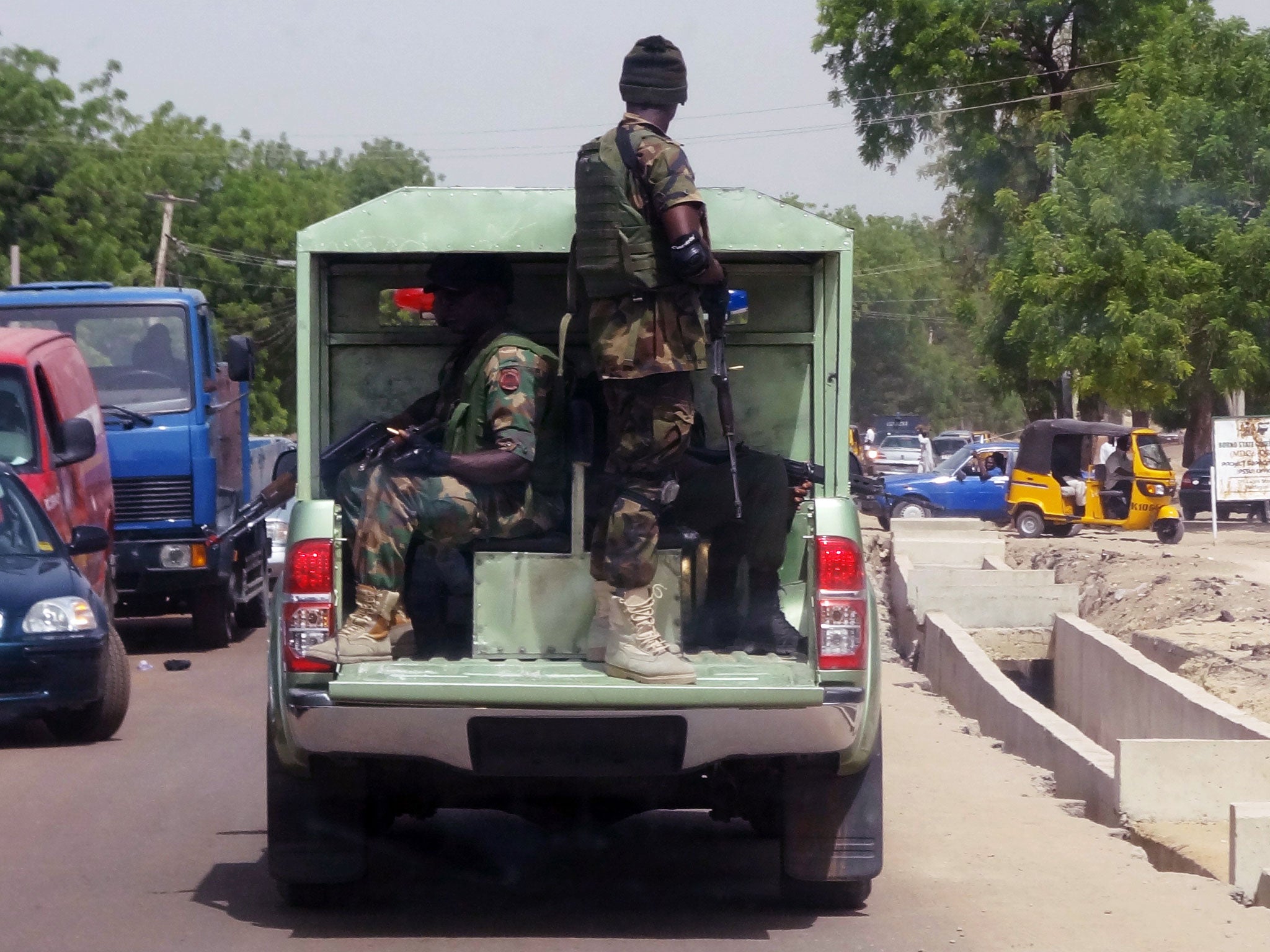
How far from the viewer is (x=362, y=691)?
5.03 metres

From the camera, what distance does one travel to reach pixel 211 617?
15.0m

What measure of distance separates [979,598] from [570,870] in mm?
9914

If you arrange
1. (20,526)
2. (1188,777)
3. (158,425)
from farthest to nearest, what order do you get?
(158,425) < (20,526) < (1188,777)

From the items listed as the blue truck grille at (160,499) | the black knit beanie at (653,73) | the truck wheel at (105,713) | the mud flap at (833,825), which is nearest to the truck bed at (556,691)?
the mud flap at (833,825)

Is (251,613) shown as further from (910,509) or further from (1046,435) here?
(910,509)

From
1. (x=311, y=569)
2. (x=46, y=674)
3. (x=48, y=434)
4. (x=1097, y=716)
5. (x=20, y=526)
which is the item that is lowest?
(x=1097, y=716)

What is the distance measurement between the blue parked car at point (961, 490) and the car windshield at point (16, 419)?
2379 centimetres

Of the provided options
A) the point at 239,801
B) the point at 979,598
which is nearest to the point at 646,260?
the point at 239,801

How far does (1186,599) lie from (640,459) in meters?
12.7

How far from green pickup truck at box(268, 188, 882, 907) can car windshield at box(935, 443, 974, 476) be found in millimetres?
29014

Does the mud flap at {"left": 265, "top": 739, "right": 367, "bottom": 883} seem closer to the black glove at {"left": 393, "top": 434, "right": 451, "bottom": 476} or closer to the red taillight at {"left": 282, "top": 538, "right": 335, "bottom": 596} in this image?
the red taillight at {"left": 282, "top": 538, "right": 335, "bottom": 596}

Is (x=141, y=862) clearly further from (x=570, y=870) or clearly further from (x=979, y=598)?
(x=979, y=598)

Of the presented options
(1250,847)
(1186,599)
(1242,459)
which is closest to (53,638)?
(1250,847)

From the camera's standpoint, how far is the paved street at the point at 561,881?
18.1ft
